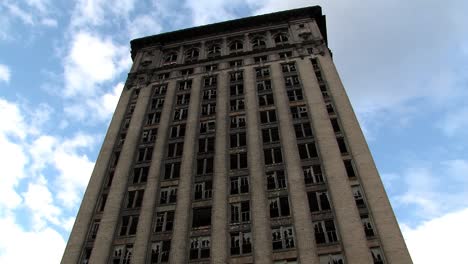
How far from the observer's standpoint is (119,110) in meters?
49.1

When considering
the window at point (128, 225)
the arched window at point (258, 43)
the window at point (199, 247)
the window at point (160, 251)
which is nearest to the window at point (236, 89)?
the arched window at point (258, 43)

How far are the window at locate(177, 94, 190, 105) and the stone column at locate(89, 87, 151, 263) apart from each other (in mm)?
3730

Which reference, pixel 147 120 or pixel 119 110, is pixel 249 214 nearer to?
pixel 147 120

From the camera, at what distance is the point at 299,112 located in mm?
42781

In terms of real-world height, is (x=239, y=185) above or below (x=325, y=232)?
above

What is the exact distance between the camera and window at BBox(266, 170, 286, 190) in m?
34.8

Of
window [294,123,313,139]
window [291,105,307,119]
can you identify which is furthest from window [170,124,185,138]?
window [294,123,313,139]

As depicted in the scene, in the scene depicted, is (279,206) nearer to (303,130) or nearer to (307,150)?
(307,150)

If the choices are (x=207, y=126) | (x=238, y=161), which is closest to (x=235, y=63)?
(x=207, y=126)

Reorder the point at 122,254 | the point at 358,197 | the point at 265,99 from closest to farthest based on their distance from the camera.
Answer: the point at 122,254 → the point at 358,197 → the point at 265,99

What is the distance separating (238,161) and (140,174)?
9088mm

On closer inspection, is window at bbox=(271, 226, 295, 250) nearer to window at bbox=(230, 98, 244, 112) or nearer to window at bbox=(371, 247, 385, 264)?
window at bbox=(371, 247, 385, 264)

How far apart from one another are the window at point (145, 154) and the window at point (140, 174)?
1.26 metres

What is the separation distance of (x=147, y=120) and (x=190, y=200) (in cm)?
1475
